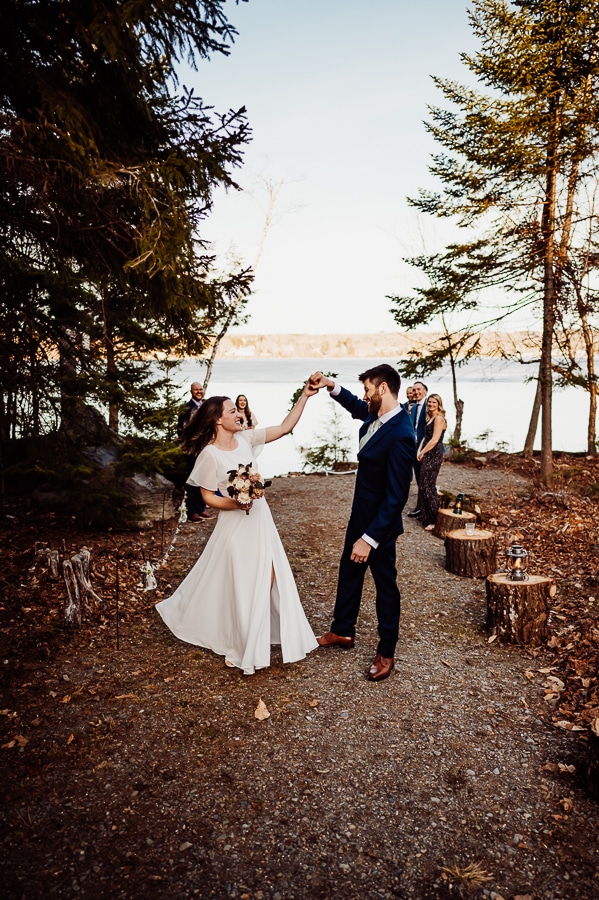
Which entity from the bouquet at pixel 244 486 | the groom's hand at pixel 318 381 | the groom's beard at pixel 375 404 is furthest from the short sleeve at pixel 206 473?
the groom's beard at pixel 375 404

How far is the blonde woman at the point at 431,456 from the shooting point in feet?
30.9

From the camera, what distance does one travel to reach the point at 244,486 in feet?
15.1

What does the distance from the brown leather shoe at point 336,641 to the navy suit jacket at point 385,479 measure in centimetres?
112

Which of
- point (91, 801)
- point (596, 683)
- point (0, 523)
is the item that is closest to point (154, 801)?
point (91, 801)

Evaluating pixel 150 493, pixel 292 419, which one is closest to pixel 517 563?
pixel 292 419

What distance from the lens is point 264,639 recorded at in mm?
4699

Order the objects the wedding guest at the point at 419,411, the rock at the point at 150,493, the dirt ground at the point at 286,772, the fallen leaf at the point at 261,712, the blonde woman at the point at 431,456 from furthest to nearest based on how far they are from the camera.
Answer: the wedding guest at the point at 419,411
the rock at the point at 150,493
the blonde woman at the point at 431,456
the fallen leaf at the point at 261,712
the dirt ground at the point at 286,772

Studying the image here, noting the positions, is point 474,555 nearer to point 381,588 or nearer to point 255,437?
point 381,588

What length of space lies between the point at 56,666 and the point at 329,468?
12.1m

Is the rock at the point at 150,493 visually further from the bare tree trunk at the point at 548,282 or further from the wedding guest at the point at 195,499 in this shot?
the bare tree trunk at the point at 548,282

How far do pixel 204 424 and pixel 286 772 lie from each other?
267 centimetres

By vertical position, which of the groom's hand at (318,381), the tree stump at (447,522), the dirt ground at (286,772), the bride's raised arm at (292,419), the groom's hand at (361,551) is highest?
the groom's hand at (318,381)

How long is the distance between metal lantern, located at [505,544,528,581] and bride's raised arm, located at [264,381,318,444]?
2.36 meters

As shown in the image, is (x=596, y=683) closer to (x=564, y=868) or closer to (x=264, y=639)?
(x=564, y=868)
